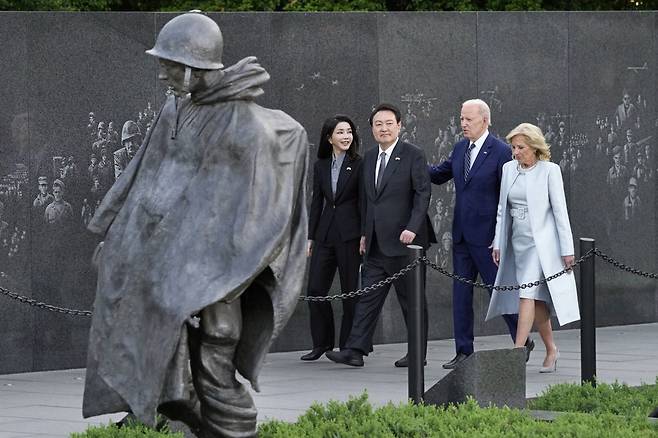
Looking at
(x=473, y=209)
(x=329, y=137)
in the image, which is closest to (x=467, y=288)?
(x=473, y=209)

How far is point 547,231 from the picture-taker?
1379 cm

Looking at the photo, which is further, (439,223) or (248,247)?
(439,223)

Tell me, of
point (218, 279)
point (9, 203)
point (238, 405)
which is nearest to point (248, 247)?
point (218, 279)

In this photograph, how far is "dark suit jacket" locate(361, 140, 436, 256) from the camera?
14133mm

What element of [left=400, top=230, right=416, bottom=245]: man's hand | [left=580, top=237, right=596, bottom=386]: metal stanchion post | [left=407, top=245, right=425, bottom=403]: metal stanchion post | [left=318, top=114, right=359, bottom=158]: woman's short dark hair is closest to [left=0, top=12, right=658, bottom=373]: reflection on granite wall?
[left=318, top=114, right=359, bottom=158]: woman's short dark hair

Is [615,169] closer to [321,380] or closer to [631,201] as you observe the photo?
[631,201]

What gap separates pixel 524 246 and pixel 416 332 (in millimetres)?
2813

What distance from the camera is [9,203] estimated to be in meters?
14.1

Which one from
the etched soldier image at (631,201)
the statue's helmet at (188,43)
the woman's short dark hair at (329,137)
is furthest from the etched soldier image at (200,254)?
the etched soldier image at (631,201)

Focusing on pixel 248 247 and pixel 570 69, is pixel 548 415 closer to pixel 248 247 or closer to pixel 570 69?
pixel 248 247

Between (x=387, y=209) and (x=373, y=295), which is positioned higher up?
(x=387, y=209)

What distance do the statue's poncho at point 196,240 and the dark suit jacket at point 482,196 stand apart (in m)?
5.73

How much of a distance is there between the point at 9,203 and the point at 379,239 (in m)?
Answer: 2.89

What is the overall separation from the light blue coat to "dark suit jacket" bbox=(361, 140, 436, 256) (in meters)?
0.63
